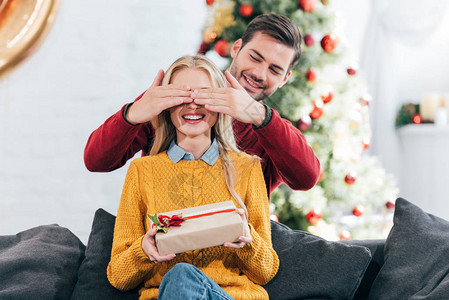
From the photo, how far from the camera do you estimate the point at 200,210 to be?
1.22 m

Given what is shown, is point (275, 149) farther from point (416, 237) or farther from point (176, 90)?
point (416, 237)

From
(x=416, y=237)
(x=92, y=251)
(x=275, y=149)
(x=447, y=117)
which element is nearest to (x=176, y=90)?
(x=275, y=149)

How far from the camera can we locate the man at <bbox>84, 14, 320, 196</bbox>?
1.33m

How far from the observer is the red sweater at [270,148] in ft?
4.52

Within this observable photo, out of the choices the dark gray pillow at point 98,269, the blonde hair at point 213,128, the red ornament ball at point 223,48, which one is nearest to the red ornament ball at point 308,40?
the red ornament ball at point 223,48

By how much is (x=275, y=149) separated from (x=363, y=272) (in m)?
0.46

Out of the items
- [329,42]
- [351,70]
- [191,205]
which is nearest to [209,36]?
[329,42]

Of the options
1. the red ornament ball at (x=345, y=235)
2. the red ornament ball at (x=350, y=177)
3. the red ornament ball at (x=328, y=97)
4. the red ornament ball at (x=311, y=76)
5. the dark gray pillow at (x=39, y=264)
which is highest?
the red ornament ball at (x=311, y=76)

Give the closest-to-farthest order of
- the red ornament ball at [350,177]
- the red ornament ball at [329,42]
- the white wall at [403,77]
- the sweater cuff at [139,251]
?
1. the sweater cuff at [139,251]
2. the red ornament ball at [329,42]
3. the red ornament ball at [350,177]
4. the white wall at [403,77]

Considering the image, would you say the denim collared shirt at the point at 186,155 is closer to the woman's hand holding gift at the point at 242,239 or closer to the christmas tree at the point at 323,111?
the woman's hand holding gift at the point at 242,239

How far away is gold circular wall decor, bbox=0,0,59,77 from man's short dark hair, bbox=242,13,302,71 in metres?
1.37

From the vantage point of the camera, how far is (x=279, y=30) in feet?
6.07

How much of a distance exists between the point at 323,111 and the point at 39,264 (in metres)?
1.65

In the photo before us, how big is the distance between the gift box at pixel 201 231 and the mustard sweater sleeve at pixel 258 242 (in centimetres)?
11
